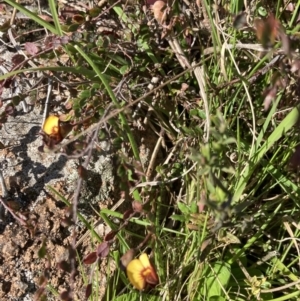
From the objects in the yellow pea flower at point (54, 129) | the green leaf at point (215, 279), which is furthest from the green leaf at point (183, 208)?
the yellow pea flower at point (54, 129)

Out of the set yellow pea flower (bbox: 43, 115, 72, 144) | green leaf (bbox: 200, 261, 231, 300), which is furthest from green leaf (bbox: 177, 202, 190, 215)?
yellow pea flower (bbox: 43, 115, 72, 144)

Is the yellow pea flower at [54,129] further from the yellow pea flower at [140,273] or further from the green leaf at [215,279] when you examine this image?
the green leaf at [215,279]

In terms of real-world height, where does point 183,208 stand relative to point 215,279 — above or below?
above

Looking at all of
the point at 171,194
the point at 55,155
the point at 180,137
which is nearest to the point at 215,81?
the point at 180,137

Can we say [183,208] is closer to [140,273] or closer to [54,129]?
[140,273]

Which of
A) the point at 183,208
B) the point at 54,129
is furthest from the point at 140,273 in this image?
the point at 54,129

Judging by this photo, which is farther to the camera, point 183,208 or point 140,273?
point 183,208

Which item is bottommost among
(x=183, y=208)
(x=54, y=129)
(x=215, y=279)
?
(x=215, y=279)

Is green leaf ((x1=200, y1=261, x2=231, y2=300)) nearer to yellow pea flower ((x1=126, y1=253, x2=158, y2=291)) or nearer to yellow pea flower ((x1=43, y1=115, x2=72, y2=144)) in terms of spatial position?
yellow pea flower ((x1=126, y1=253, x2=158, y2=291))
